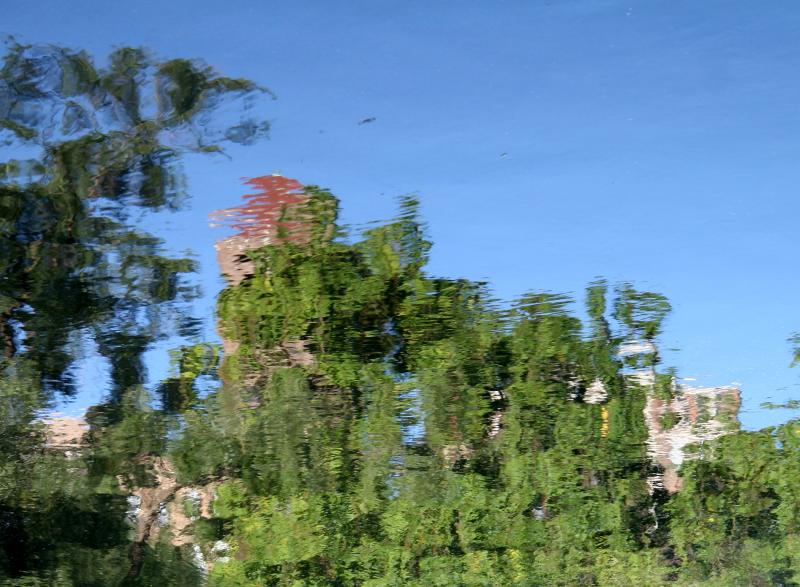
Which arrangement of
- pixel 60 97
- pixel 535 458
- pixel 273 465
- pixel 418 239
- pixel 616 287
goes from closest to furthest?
1. pixel 60 97
2. pixel 418 239
3. pixel 616 287
4. pixel 273 465
5. pixel 535 458

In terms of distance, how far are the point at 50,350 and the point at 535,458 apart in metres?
3.62

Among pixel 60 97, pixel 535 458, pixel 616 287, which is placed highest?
pixel 60 97

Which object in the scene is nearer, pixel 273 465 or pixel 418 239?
pixel 418 239

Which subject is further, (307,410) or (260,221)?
(307,410)

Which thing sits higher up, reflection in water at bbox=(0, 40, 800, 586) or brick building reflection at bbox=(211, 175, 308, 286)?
brick building reflection at bbox=(211, 175, 308, 286)

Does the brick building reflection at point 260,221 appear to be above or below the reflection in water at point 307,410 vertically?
above

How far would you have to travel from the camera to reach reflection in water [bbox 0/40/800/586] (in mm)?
5637

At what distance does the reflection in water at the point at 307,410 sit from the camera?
5.64m

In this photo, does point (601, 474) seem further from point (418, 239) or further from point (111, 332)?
point (111, 332)

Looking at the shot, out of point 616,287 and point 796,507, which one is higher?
point 616,287

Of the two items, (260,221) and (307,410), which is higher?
(260,221)

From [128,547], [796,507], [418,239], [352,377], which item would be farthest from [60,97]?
[796,507]

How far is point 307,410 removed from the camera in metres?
7.06

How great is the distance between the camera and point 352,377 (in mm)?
6961
